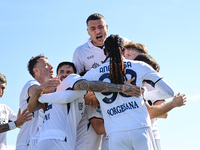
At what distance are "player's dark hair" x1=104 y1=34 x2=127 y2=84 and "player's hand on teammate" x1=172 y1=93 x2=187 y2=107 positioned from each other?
1.30 m

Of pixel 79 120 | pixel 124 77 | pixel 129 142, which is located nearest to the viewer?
pixel 129 142

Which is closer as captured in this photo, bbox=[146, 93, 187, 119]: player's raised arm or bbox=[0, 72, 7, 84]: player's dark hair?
bbox=[146, 93, 187, 119]: player's raised arm

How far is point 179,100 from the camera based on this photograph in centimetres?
653

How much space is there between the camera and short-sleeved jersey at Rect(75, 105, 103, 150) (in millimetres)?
7777

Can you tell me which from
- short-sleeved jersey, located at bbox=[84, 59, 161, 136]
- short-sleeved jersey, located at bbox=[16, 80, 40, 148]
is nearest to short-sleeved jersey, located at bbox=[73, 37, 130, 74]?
short-sleeved jersey, located at bbox=[16, 80, 40, 148]

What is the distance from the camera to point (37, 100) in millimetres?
7605

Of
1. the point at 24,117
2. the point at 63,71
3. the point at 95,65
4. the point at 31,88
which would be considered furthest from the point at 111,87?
the point at 24,117

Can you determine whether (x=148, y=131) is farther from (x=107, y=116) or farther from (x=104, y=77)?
(x=104, y=77)

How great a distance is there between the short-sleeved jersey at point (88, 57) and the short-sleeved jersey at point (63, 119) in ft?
7.27

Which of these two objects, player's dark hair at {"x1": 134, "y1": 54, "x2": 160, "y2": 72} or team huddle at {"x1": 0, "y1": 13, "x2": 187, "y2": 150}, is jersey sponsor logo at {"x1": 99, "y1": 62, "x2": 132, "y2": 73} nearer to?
team huddle at {"x1": 0, "y1": 13, "x2": 187, "y2": 150}

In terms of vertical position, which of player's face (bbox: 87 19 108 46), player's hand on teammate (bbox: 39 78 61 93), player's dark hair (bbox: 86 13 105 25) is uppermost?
player's dark hair (bbox: 86 13 105 25)

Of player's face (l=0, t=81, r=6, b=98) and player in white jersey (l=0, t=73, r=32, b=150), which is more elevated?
player's face (l=0, t=81, r=6, b=98)

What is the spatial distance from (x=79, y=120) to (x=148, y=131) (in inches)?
79.3

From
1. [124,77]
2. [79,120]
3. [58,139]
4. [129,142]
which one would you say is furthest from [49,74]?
[129,142]
